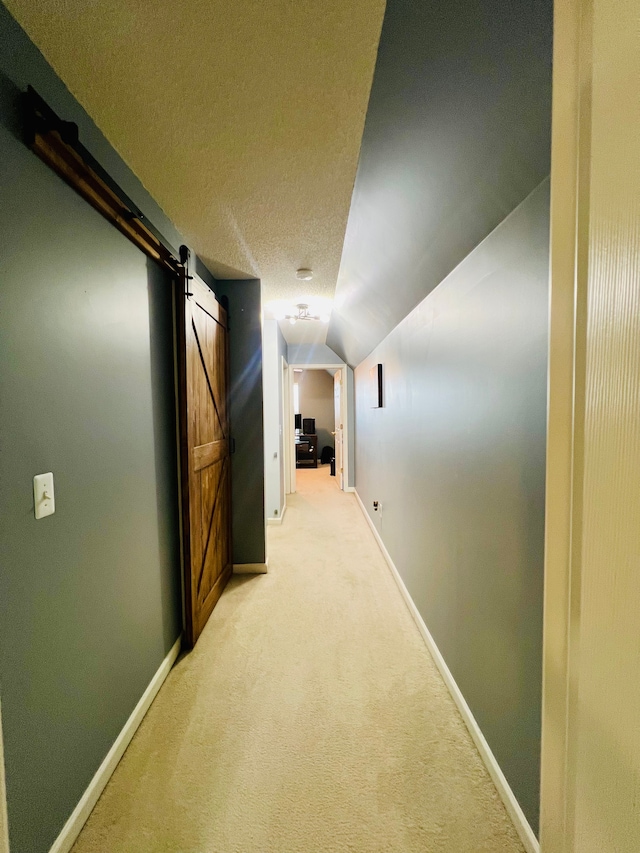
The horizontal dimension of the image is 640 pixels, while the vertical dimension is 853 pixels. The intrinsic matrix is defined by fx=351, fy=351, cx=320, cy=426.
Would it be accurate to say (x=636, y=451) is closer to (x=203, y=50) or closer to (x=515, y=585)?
(x=515, y=585)

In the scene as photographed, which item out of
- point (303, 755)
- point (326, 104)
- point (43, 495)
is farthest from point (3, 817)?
point (326, 104)

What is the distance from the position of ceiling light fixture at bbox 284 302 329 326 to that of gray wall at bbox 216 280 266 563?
77 cm

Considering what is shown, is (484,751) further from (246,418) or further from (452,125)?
(246,418)

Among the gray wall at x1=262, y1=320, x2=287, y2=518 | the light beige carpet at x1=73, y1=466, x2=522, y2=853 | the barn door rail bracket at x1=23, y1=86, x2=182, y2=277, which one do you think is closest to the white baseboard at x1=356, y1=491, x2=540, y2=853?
the light beige carpet at x1=73, y1=466, x2=522, y2=853

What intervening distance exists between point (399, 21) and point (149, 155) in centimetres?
103

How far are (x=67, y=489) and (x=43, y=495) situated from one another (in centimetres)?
11

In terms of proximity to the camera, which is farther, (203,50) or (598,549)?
(203,50)

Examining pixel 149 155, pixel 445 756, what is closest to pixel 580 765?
pixel 445 756

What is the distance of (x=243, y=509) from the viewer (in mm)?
2918

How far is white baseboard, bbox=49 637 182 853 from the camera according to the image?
42.1 inches

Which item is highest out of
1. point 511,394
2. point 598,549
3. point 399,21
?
point 399,21

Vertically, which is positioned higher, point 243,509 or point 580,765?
point 580,765

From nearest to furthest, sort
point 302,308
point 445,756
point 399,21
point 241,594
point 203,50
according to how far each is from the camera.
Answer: point 399,21 → point 203,50 → point 445,756 → point 241,594 → point 302,308

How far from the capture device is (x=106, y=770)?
1.26 meters
